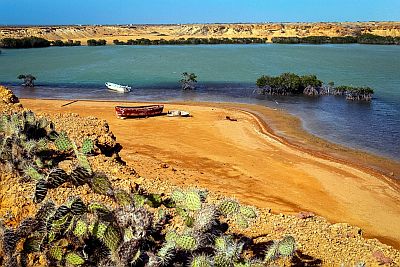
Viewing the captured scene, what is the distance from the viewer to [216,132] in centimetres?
2048

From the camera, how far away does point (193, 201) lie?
5059 millimetres

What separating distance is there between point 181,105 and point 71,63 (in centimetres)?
3241

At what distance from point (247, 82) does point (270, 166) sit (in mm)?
25154

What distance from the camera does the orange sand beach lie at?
40.0ft

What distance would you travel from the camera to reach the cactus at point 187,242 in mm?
4601

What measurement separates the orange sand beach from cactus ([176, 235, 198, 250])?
6893 mm

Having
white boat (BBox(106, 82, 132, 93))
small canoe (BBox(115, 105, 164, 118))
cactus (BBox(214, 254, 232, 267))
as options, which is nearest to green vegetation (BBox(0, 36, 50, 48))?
white boat (BBox(106, 82, 132, 93))

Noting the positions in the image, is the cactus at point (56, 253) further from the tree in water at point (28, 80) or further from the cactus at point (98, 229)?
the tree in water at point (28, 80)

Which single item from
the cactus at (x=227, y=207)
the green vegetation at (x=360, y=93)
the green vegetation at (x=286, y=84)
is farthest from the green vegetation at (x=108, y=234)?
the green vegetation at (x=286, y=84)

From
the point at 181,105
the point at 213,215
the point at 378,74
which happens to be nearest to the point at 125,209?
the point at 213,215

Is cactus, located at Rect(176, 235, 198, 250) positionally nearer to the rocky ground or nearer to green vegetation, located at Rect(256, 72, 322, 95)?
the rocky ground

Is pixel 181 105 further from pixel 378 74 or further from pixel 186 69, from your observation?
pixel 378 74

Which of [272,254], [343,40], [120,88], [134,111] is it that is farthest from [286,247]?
[343,40]

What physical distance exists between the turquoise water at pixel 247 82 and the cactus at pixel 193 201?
15.3 meters
